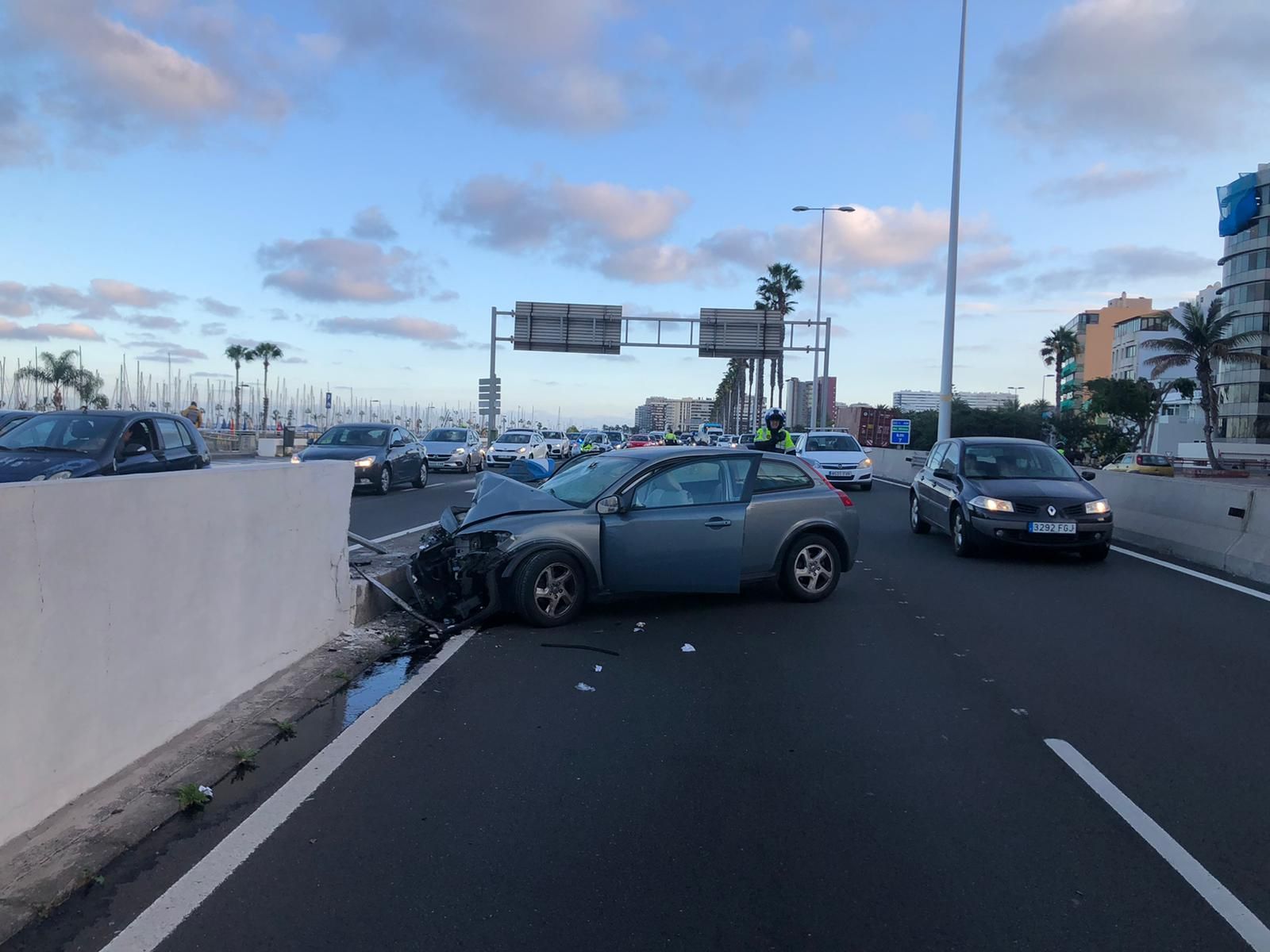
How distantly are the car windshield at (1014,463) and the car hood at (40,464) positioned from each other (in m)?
11.1

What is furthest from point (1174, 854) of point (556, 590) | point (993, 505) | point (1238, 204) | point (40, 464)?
point (1238, 204)

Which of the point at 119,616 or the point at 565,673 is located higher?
the point at 119,616

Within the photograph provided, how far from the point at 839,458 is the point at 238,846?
78.6 feet

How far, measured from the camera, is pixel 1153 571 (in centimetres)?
1184

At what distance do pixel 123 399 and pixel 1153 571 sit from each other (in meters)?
68.7

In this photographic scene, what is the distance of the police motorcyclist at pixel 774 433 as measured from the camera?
646 inches

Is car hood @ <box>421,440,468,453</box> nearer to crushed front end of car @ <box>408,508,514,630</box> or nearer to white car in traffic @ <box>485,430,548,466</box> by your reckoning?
white car in traffic @ <box>485,430,548,466</box>

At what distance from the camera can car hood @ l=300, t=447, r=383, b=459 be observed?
21.2m

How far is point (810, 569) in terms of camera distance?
31.1 ft

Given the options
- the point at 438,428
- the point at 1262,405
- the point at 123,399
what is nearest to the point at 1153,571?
the point at 438,428

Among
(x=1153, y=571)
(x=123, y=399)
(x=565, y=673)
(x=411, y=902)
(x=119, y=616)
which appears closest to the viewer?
(x=411, y=902)

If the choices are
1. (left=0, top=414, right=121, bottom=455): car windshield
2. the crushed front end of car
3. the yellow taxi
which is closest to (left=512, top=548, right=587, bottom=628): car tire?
the crushed front end of car

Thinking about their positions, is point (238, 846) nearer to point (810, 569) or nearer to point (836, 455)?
point (810, 569)

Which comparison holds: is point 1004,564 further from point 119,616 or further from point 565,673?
point 119,616
